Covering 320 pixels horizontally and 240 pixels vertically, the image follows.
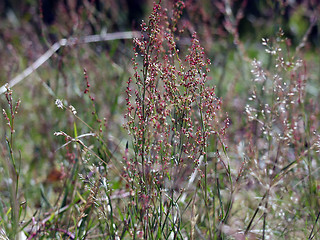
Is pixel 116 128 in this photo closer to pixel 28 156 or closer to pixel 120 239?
pixel 28 156

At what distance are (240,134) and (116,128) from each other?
0.90m

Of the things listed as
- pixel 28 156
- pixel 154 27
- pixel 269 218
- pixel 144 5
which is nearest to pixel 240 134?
pixel 269 218

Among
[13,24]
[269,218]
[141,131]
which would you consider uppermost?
[13,24]

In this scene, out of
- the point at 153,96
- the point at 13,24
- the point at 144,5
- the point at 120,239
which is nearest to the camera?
the point at 153,96

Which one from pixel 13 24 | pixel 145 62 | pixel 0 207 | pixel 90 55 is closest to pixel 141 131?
pixel 145 62

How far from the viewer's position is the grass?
1404 mm

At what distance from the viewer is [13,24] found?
5.16m

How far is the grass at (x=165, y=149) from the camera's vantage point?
1404 millimetres

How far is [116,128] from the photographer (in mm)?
3246

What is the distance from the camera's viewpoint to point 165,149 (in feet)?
4.67

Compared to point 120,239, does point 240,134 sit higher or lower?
higher

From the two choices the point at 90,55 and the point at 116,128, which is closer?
the point at 116,128

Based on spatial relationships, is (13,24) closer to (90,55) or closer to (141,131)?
(90,55)

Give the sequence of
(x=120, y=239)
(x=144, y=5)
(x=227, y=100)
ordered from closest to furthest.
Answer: (x=120, y=239)
(x=227, y=100)
(x=144, y=5)
